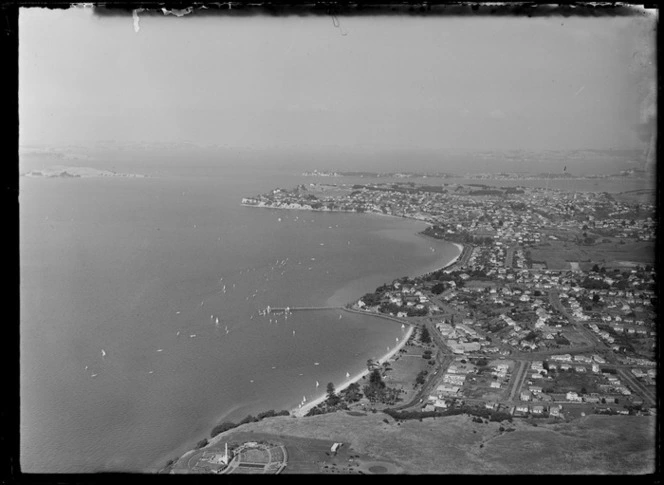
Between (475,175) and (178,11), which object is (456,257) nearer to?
(475,175)

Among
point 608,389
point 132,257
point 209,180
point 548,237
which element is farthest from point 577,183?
point 132,257

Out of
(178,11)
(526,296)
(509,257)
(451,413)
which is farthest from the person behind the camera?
(509,257)

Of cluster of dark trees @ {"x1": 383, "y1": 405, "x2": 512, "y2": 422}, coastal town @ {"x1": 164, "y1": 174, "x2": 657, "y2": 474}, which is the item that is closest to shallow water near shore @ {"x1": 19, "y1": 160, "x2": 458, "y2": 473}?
coastal town @ {"x1": 164, "y1": 174, "x2": 657, "y2": 474}

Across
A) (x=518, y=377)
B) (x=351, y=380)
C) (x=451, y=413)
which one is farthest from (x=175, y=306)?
(x=518, y=377)

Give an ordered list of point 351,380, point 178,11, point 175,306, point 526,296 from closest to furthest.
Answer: point 178,11
point 351,380
point 526,296
point 175,306

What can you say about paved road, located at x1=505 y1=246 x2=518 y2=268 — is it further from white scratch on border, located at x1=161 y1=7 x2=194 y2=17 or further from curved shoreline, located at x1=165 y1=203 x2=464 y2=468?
white scratch on border, located at x1=161 y1=7 x2=194 y2=17

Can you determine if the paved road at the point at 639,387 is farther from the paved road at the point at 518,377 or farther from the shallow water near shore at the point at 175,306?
the shallow water near shore at the point at 175,306

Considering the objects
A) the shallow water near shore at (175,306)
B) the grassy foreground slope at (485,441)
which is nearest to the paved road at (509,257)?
the shallow water near shore at (175,306)

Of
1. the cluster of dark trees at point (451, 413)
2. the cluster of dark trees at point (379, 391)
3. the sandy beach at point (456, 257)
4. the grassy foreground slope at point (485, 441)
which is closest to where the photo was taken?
the grassy foreground slope at point (485, 441)
